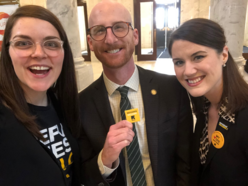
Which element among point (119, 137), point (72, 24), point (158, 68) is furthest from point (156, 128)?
point (158, 68)

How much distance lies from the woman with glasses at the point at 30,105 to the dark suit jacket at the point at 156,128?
21 cm

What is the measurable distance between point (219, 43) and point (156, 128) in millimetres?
797

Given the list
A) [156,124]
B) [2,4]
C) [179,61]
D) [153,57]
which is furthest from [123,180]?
[153,57]

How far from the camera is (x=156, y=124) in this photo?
5.13 feet

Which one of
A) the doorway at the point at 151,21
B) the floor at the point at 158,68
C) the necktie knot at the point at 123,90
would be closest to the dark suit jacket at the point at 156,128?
the necktie knot at the point at 123,90

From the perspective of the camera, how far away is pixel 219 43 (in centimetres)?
143

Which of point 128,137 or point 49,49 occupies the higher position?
point 49,49

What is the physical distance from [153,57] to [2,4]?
878 cm

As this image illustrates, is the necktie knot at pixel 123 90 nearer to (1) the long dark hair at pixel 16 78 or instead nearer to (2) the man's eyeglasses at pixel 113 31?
(2) the man's eyeglasses at pixel 113 31

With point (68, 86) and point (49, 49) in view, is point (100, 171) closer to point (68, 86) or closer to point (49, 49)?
point (68, 86)

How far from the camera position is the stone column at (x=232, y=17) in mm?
4746

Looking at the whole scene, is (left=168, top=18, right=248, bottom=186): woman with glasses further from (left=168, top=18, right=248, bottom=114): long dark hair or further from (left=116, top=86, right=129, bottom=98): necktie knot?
(left=116, top=86, right=129, bottom=98): necktie knot

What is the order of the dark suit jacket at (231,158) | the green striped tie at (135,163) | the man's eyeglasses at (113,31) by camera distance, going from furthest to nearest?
the man's eyeglasses at (113,31)
the green striped tie at (135,163)
the dark suit jacket at (231,158)

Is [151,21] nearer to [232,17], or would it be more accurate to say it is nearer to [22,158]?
[232,17]
